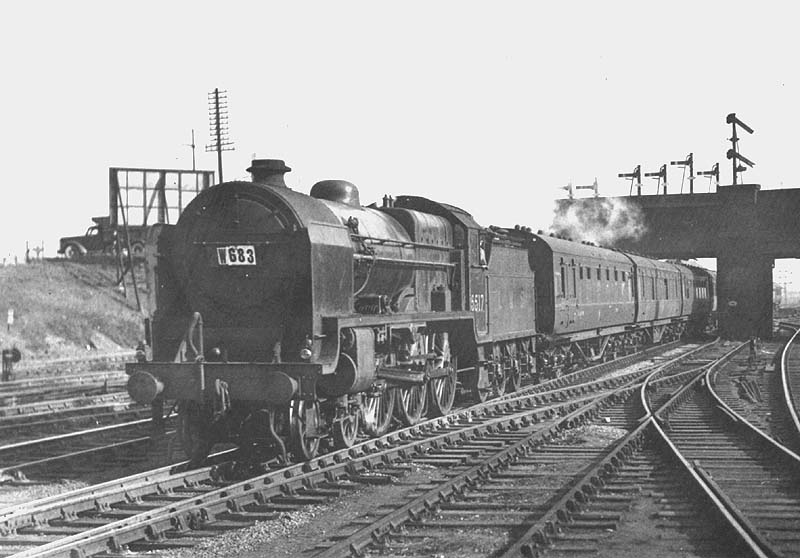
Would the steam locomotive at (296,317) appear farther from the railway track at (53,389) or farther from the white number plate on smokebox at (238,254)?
the railway track at (53,389)

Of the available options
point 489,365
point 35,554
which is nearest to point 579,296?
point 489,365

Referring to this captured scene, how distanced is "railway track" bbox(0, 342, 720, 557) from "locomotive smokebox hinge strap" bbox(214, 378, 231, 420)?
62cm

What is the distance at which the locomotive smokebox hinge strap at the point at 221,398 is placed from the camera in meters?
9.08

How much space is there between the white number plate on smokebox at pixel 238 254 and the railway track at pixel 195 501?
226 cm

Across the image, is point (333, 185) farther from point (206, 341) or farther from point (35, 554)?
point (35, 554)

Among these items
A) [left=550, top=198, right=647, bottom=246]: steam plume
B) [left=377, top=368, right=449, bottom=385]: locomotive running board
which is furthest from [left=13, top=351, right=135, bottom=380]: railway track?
[left=550, top=198, right=647, bottom=246]: steam plume

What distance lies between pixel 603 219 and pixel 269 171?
30717 mm

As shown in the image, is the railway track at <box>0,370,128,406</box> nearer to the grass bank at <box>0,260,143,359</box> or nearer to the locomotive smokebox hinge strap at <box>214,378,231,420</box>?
the locomotive smokebox hinge strap at <box>214,378,231,420</box>

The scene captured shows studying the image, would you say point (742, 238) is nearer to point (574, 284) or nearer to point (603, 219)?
A: point (603, 219)

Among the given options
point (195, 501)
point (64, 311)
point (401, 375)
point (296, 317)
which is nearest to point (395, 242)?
point (401, 375)

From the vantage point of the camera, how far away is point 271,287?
32.0 ft

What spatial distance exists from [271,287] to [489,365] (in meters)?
6.69

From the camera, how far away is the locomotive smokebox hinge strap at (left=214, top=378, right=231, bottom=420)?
9078 mm

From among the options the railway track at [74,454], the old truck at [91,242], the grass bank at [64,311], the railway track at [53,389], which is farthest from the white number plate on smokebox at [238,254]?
the old truck at [91,242]
